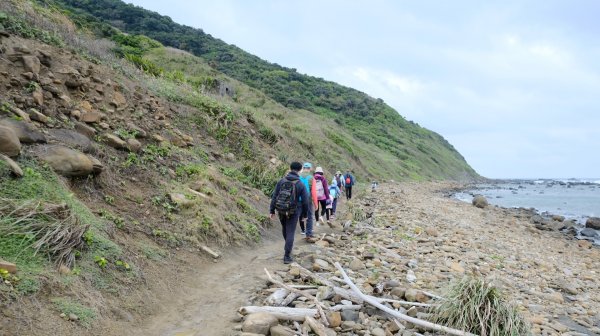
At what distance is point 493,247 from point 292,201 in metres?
8.55

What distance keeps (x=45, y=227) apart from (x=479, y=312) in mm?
5591

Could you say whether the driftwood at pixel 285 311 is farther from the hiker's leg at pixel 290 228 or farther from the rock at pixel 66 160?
the rock at pixel 66 160

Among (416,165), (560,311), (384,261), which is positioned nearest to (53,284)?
(384,261)

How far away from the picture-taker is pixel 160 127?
11258 mm

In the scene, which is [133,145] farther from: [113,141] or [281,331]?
[281,331]

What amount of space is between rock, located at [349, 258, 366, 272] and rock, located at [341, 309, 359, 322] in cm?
183

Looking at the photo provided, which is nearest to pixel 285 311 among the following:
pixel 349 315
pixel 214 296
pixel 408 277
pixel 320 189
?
pixel 349 315

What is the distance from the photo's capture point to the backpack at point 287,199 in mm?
7097

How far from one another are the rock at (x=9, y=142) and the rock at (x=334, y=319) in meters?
5.26

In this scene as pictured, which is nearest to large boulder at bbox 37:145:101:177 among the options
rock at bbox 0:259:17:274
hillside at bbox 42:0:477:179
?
rock at bbox 0:259:17:274

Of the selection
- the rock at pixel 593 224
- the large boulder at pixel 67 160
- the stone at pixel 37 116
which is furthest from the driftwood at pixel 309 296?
the rock at pixel 593 224

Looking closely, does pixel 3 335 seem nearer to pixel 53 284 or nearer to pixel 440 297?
pixel 53 284

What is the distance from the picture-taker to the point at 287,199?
23.3 feet

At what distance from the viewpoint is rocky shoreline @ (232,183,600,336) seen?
5000 mm
